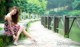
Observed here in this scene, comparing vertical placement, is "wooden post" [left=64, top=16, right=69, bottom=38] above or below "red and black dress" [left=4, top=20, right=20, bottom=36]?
below

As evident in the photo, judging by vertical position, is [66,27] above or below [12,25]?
below

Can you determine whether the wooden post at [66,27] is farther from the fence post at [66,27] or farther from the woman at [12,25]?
the woman at [12,25]

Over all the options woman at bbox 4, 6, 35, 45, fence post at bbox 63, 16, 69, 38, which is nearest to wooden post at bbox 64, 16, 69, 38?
fence post at bbox 63, 16, 69, 38

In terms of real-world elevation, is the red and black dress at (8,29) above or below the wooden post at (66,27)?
above

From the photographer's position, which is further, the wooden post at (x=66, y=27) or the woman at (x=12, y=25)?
the wooden post at (x=66, y=27)

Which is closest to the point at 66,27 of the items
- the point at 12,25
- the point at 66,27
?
the point at 66,27

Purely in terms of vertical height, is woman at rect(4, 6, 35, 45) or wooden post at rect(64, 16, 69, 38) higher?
woman at rect(4, 6, 35, 45)

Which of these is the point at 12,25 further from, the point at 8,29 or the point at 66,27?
the point at 66,27

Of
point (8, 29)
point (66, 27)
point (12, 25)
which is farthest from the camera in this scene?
point (66, 27)

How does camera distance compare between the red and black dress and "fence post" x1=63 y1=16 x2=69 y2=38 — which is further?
"fence post" x1=63 y1=16 x2=69 y2=38

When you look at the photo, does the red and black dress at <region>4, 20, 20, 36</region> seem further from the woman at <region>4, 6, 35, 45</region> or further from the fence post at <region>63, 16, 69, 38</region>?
the fence post at <region>63, 16, 69, 38</region>

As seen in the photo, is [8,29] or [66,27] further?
[66,27]

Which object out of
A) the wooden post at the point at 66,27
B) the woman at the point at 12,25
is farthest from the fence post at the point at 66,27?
the woman at the point at 12,25

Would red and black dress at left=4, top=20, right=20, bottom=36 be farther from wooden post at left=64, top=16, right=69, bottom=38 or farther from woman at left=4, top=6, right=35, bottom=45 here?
wooden post at left=64, top=16, right=69, bottom=38
